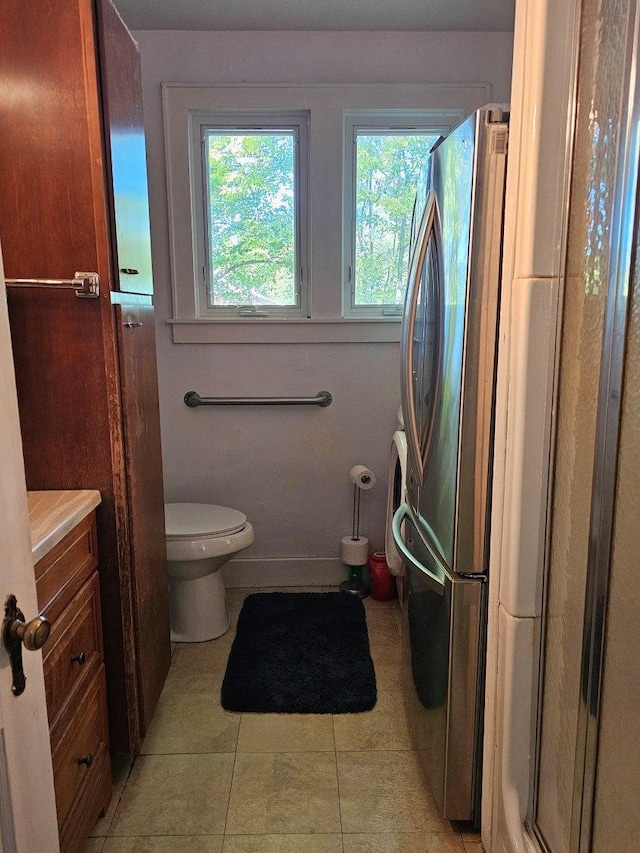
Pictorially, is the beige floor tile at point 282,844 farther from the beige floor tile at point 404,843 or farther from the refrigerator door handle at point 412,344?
the refrigerator door handle at point 412,344

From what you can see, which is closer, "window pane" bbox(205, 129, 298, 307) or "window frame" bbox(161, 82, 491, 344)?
"window frame" bbox(161, 82, 491, 344)

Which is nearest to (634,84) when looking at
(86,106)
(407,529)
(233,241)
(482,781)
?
(86,106)

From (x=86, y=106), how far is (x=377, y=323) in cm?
157

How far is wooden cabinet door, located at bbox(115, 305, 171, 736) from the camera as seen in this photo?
5.29 ft

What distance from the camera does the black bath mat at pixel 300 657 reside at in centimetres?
208

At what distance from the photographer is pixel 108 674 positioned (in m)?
1.65

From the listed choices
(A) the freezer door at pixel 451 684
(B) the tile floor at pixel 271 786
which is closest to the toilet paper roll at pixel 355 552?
(B) the tile floor at pixel 271 786

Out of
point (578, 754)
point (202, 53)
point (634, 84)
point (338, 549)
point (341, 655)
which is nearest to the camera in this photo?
point (634, 84)

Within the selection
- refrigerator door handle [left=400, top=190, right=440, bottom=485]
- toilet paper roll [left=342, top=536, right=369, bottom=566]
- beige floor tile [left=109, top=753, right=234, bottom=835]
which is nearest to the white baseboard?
toilet paper roll [left=342, top=536, right=369, bottom=566]

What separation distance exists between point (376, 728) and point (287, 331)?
63.6 inches

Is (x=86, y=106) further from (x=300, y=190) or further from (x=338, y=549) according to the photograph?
(x=338, y=549)

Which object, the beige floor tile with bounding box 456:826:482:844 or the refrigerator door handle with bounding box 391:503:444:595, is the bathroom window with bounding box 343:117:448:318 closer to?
the refrigerator door handle with bounding box 391:503:444:595

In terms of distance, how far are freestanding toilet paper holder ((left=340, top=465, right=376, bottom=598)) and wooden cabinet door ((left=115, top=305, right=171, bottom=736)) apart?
1.00m

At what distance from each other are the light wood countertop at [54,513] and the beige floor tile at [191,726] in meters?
0.86
